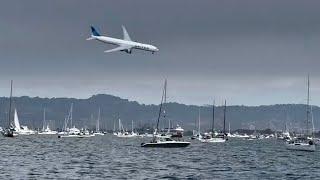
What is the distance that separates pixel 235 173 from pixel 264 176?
548 centimetres

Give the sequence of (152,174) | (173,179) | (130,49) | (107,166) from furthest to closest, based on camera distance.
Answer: (130,49) < (107,166) < (152,174) < (173,179)

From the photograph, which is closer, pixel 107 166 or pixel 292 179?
pixel 292 179

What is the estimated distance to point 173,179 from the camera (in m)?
87.4

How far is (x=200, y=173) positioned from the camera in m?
98.6

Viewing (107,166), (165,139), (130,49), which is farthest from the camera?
(165,139)

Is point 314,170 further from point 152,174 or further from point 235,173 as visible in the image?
point 152,174

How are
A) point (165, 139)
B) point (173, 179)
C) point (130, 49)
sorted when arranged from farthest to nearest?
point (165, 139), point (130, 49), point (173, 179)

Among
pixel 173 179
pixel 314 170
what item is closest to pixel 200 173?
pixel 173 179

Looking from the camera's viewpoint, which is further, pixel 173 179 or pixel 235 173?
pixel 235 173

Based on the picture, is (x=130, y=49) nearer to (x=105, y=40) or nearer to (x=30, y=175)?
(x=105, y=40)

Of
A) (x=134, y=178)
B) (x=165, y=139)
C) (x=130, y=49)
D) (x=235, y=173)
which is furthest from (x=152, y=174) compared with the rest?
(x=165, y=139)

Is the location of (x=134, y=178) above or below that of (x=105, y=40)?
below

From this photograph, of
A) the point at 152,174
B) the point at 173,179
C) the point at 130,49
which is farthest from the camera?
the point at 130,49

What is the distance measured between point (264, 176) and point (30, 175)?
102ft
